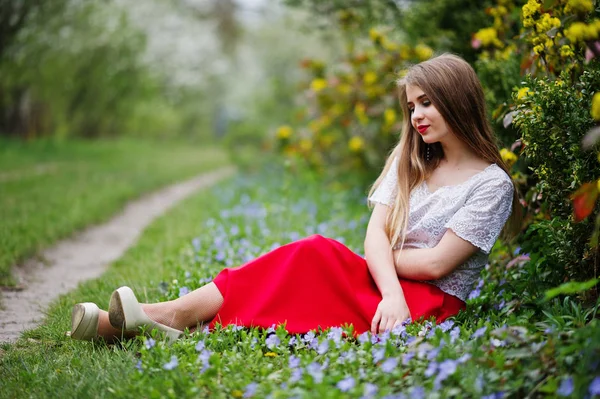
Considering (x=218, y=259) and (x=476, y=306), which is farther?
(x=218, y=259)

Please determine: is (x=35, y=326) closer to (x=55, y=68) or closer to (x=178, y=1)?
(x=55, y=68)

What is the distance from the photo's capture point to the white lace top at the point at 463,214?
7.97ft

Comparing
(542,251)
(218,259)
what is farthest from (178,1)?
(542,251)

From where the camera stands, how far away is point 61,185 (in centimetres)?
765

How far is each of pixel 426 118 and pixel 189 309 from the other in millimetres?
1287

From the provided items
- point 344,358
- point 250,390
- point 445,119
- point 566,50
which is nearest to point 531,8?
point 566,50

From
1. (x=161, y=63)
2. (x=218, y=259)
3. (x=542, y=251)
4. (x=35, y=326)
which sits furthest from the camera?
(x=161, y=63)

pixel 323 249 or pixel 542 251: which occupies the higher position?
pixel 323 249

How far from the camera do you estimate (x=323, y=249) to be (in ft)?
8.14

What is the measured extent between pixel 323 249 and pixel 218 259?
1.41 metres

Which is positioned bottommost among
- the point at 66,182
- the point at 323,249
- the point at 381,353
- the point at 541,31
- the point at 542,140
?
the point at 66,182

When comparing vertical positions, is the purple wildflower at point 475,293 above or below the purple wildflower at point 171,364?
below

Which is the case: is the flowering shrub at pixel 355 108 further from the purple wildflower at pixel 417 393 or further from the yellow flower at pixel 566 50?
the purple wildflower at pixel 417 393

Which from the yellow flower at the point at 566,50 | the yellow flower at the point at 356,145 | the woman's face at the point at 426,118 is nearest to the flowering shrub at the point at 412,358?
the woman's face at the point at 426,118
